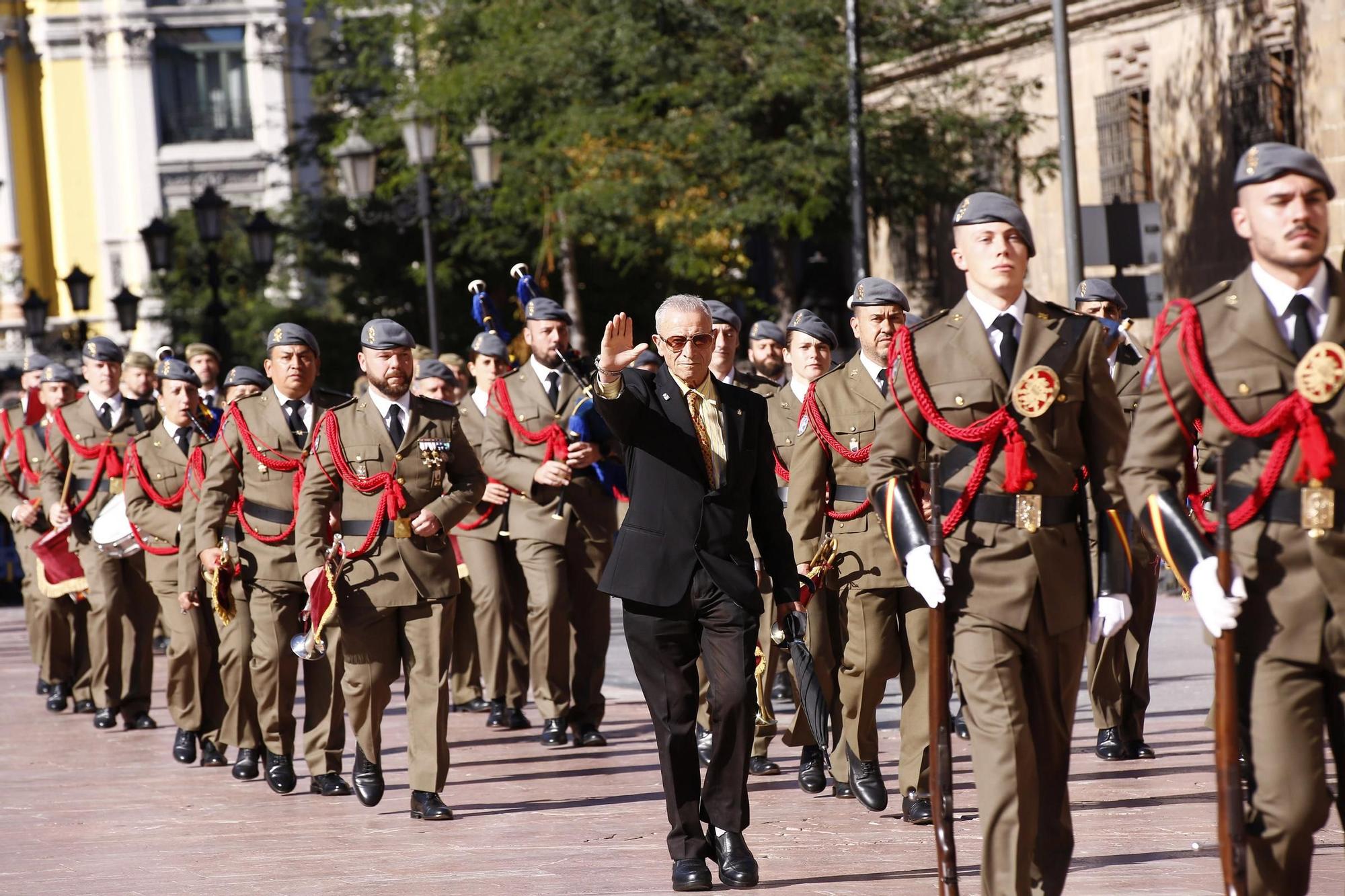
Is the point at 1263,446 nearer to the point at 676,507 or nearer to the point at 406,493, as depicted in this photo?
the point at 676,507

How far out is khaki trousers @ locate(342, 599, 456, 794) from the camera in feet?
32.0

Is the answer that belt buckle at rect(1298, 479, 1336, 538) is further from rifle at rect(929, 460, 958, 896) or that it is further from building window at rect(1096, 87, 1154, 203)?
building window at rect(1096, 87, 1154, 203)

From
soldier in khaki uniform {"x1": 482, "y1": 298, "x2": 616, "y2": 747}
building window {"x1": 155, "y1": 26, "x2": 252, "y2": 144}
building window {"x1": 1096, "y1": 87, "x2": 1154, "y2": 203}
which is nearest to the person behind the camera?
soldier in khaki uniform {"x1": 482, "y1": 298, "x2": 616, "y2": 747}

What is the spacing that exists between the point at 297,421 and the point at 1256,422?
237 inches

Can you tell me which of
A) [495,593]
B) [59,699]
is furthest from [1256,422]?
[59,699]


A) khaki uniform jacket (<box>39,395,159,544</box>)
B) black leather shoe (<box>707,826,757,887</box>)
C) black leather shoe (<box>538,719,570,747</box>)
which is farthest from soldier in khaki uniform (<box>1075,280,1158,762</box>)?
khaki uniform jacket (<box>39,395,159,544</box>)

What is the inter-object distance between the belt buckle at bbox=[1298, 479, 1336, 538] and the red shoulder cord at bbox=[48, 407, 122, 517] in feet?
32.1

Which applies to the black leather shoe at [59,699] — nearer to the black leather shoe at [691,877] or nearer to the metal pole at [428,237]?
the black leather shoe at [691,877]

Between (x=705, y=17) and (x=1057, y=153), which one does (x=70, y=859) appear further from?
(x=1057, y=153)

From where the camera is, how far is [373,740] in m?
10.0

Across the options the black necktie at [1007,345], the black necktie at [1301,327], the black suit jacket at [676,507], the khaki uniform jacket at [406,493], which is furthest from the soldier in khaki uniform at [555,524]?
the black necktie at [1301,327]

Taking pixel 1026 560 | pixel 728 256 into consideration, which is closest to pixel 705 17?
pixel 728 256

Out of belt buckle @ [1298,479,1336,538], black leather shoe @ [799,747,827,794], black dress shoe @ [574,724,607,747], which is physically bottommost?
black dress shoe @ [574,724,607,747]

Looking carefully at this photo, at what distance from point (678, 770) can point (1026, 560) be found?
1.97m
